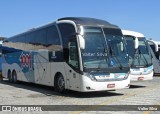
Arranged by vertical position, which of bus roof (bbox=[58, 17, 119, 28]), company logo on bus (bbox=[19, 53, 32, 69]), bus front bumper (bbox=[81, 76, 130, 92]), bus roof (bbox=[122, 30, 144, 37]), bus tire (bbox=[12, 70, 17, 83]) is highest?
bus roof (bbox=[58, 17, 119, 28])

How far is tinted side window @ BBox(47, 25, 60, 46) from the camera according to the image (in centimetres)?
1715

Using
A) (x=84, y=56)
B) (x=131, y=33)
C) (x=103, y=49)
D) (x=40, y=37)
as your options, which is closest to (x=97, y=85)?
(x=84, y=56)

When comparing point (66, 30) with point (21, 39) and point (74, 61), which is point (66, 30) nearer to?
point (74, 61)

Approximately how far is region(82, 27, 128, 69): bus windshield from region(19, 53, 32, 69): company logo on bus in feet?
22.6

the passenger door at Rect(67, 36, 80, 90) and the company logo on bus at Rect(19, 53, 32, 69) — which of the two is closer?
the passenger door at Rect(67, 36, 80, 90)

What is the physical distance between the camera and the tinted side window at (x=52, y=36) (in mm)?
17145

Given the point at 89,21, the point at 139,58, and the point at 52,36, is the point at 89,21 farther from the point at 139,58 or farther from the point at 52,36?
the point at 139,58

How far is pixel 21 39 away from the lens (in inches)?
926

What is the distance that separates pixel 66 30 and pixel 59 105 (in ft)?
14.7

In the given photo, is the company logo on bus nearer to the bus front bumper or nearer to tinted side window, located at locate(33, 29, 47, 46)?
tinted side window, located at locate(33, 29, 47, 46)

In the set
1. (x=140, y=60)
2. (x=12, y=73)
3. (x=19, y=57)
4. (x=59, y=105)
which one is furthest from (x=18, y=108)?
(x=12, y=73)

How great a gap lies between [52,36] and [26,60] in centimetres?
497

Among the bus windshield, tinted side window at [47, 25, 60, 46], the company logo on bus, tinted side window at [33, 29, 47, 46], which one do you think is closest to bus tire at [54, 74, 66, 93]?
tinted side window at [47, 25, 60, 46]

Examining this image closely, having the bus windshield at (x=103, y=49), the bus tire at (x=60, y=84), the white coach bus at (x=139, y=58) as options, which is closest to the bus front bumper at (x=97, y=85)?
the bus windshield at (x=103, y=49)
